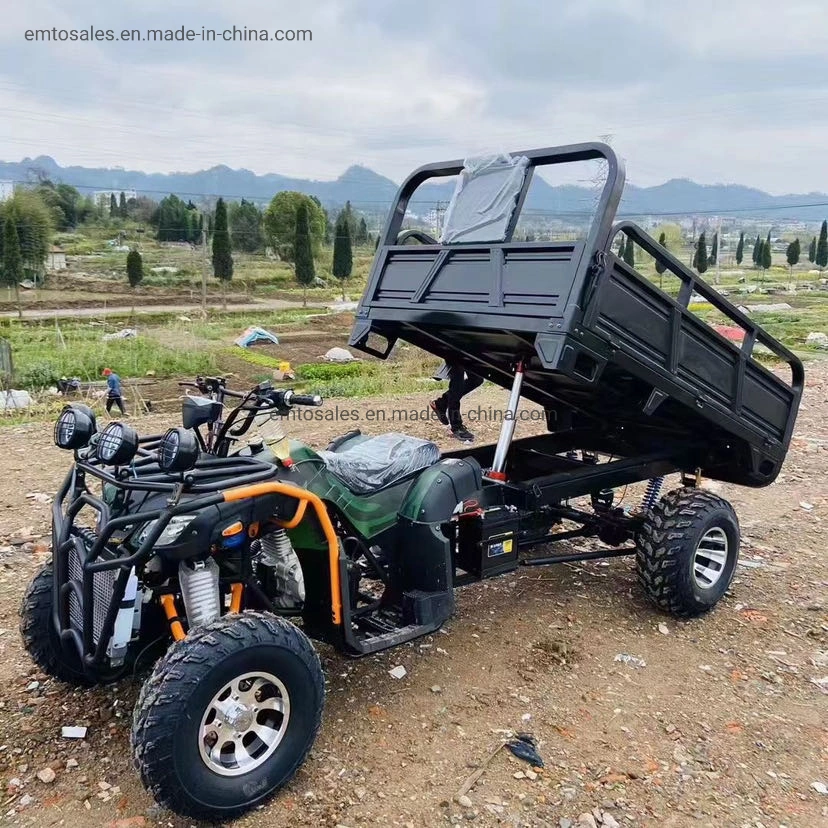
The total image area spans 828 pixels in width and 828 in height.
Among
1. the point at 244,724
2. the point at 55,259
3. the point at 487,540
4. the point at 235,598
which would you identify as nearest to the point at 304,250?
the point at 55,259

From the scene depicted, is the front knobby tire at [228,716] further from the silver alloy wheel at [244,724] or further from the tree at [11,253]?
the tree at [11,253]

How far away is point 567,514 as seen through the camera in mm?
5043

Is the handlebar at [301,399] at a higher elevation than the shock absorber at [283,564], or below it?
higher

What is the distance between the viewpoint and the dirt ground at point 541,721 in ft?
10.5

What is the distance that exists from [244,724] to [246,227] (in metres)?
54.3

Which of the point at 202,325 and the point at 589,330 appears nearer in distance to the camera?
the point at 589,330

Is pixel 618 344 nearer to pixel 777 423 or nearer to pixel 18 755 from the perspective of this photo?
pixel 777 423

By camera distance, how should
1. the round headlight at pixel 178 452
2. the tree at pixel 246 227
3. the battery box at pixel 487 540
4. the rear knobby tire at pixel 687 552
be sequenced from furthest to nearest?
the tree at pixel 246 227 < the rear knobby tire at pixel 687 552 < the battery box at pixel 487 540 < the round headlight at pixel 178 452

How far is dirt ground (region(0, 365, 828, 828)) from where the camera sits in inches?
126

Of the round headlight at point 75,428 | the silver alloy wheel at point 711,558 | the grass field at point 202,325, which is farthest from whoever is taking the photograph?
the grass field at point 202,325

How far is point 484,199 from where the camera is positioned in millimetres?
4441

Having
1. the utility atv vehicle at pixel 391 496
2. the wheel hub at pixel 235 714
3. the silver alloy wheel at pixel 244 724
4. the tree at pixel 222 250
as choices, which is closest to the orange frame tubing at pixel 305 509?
the utility atv vehicle at pixel 391 496

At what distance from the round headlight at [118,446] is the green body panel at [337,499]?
0.75 metres

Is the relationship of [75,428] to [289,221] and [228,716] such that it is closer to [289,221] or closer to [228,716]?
[228,716]
